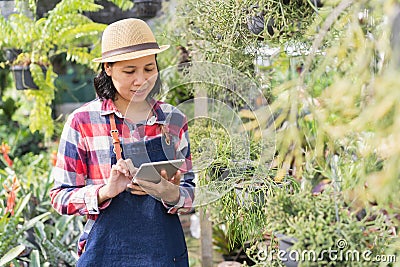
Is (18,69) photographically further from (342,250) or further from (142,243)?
(342,250)

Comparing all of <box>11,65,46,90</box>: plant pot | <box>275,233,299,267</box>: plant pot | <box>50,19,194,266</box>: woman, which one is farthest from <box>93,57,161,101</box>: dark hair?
<box>11,65,46,90</box>: plant pot

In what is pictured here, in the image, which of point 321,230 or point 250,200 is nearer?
point 321,230

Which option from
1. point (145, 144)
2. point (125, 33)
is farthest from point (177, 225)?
point (125, 33)

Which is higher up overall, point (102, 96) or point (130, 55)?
point (130, 55)

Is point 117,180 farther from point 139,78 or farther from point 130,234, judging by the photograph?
point 139,78

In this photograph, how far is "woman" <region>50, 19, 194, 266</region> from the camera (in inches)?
78.8

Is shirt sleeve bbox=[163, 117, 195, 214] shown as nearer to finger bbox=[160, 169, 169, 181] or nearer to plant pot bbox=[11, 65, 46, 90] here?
finger bbox=[160, 169, 169, 181]

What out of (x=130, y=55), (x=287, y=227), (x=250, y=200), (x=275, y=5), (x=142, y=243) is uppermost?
(x=275, y=5)

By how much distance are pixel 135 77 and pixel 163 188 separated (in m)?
0.37

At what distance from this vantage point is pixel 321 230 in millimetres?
1308

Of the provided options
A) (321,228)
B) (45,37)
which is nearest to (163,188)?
(321,228)

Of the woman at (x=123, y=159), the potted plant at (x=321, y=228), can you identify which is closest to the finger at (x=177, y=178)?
the woman at (x=123, y=159)

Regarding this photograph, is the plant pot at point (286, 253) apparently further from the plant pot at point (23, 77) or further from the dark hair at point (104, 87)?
the plant pot at point (23, 77)

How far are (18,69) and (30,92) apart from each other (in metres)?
0.17
